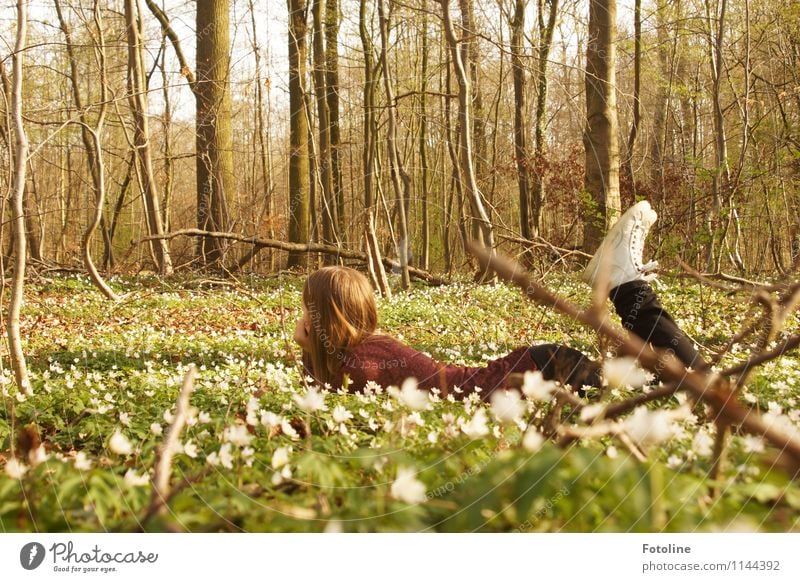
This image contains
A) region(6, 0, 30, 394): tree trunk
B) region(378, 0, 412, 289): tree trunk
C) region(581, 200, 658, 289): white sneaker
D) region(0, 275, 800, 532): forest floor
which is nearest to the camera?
region(0, 275, 800, 532): forest floor

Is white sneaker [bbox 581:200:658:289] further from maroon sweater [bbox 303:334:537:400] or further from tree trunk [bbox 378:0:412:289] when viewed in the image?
tree trunk [bbox 378:0:412:289]

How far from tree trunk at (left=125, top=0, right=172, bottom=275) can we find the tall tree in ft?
6.02

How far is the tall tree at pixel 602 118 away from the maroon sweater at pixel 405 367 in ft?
2.47

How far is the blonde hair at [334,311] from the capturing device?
106 inches

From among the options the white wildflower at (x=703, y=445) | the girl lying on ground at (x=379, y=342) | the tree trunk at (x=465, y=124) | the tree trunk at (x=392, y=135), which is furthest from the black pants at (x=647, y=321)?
the tree trunk at (x=392, y=135)

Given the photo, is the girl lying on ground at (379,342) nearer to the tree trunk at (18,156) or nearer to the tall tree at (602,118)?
the tall tree at (602,118)

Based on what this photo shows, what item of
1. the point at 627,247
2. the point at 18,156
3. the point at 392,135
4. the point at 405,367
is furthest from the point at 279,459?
the point at 392,135

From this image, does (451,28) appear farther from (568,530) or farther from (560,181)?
(568,530)

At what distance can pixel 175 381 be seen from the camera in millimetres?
3062

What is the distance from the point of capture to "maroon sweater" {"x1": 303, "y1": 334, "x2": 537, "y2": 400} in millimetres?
2670

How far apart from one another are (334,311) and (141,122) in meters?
2.73

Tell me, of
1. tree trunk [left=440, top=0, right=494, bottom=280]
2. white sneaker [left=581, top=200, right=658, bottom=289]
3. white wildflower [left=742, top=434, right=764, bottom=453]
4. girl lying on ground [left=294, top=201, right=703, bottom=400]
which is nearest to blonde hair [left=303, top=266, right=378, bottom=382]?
girl lying on ground [left=294, top=201, right=703, bottom=400]

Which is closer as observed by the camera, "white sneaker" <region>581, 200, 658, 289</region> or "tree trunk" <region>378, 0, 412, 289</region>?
"white sneaker" <region>581, 200, 658, 289</region>

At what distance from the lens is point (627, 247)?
2.49 meters
